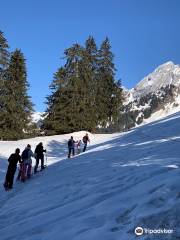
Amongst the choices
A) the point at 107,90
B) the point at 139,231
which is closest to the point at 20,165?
the point at 139,231

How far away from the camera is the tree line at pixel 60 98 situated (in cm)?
5491

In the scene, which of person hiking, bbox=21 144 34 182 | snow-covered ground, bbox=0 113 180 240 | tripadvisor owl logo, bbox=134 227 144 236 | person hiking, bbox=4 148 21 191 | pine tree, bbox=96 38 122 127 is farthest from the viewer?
pine tree, bbox=96 38 122 127

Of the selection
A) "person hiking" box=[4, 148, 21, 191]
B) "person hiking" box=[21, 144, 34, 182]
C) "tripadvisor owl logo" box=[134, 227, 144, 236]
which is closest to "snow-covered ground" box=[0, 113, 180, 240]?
"tripadvisor owl logo" box=[134, 227, 144, 236]

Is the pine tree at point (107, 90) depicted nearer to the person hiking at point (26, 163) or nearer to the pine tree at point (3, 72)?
the pine tree at point (3, 72)

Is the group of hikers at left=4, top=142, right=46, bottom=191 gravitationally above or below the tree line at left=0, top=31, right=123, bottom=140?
below

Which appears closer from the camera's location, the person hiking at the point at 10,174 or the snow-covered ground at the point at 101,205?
the snow-covered ground at the point at 101,205

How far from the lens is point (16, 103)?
55.9 metres

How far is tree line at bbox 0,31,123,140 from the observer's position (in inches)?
2162

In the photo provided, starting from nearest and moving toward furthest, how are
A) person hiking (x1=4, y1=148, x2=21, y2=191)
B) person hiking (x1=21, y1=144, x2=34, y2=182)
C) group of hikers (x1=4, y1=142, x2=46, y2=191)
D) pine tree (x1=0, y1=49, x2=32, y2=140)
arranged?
person hiking (x1=4, y1=148, x2=21, y2=191) < group of hikers (x1=4, y1=142, x2=46, y2=191) < person hiking (x1=21, y1=144, x2=34, y2=182) < pine tree (x1=0, y1=49, x2=32, y2=140)

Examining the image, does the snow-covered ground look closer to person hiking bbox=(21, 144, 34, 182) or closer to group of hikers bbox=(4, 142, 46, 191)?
group of hikers bbox=(4, 142, 46, 191)

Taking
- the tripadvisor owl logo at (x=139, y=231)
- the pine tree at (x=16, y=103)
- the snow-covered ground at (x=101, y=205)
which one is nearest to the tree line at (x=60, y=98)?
the pine tree at (x=16, y=103)

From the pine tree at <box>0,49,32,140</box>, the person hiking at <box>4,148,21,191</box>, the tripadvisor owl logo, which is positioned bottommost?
the tripadvisor owl logo

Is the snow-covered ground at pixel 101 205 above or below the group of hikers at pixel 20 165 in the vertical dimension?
below

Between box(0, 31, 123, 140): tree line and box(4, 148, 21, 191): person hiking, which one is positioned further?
box(0, 31, 123, 140): tree line
